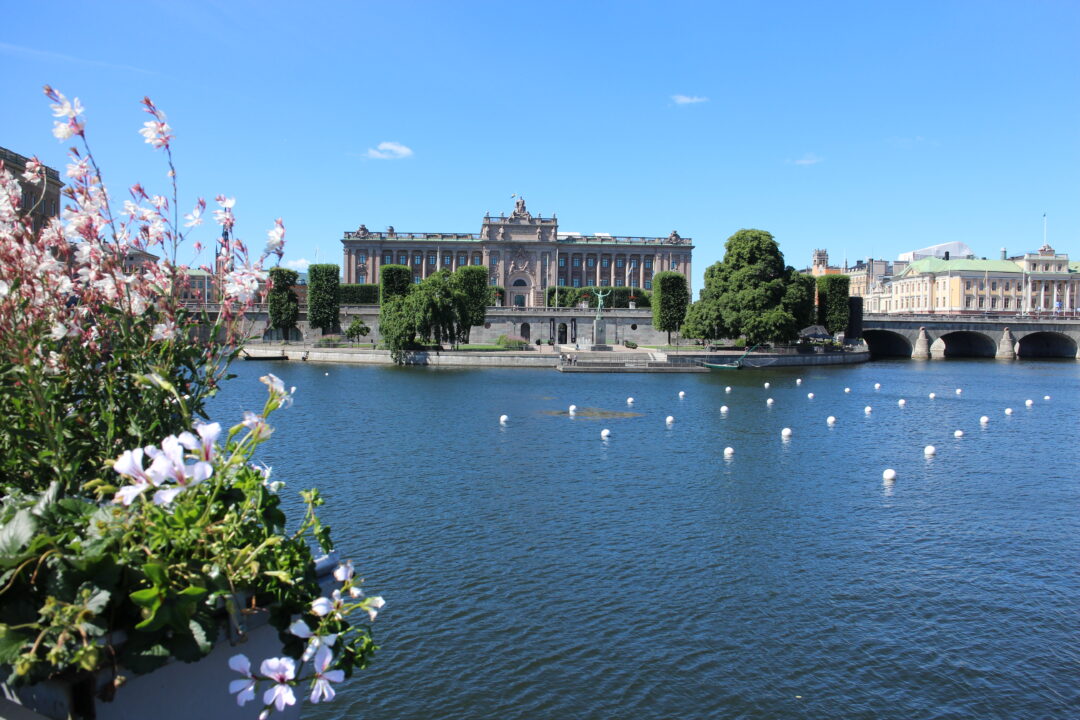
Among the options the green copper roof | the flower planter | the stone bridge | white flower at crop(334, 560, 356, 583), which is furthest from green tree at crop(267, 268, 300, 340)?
the green copper roof

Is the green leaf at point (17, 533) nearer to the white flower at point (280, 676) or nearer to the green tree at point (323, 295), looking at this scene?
the white flower at point (280, 676)

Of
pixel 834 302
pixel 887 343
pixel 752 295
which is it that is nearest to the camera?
pixel 752 295

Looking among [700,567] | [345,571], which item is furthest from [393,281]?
[345,571]

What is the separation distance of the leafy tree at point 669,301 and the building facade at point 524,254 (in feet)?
132

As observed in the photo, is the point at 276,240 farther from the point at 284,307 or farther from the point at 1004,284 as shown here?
the point at 1004,284

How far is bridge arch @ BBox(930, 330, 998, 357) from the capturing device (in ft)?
325

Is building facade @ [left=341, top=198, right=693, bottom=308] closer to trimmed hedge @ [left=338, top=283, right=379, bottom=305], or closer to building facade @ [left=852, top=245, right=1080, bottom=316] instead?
trimmed hedge @ [left=338, top=283, right=379, bottom=305]

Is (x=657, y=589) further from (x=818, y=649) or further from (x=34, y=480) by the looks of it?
(x=34, y=480)

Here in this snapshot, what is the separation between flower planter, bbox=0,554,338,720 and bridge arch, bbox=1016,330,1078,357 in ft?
351

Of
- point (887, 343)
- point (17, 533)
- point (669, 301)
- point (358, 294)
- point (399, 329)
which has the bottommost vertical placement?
point (17, 533)

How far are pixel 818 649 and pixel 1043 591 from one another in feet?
17.9

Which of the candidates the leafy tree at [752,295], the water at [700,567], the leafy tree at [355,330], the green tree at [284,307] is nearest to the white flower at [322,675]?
the water at [700,567]

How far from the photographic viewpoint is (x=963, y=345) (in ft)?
339

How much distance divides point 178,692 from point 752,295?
67.5 m
